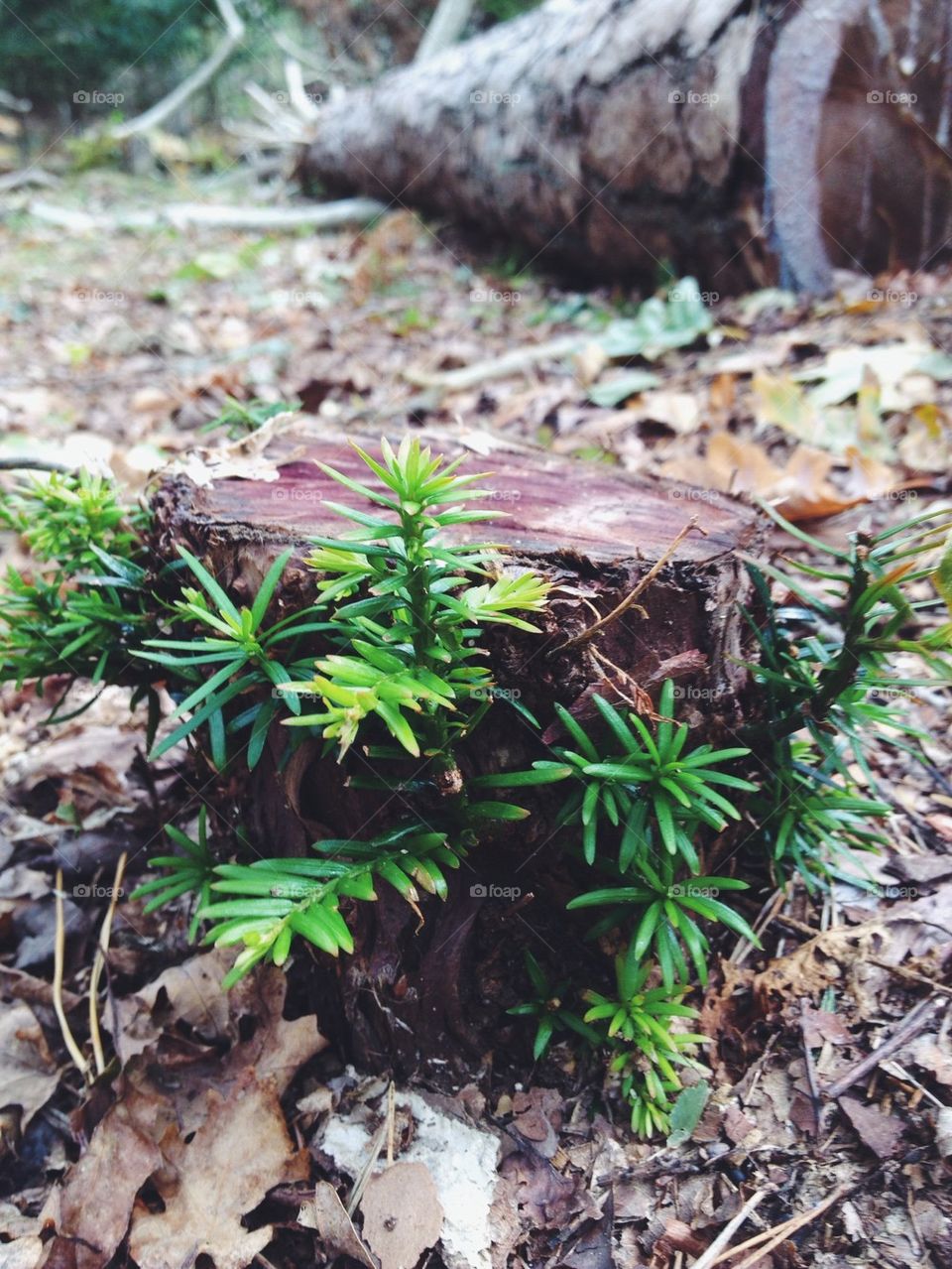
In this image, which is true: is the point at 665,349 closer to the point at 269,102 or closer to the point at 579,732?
the point at 579,732

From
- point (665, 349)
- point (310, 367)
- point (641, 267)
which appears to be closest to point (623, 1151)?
point (665, 349)

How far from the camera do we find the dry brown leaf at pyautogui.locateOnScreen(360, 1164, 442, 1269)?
1.18 m

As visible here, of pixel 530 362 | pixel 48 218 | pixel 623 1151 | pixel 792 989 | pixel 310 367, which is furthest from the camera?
pixel 48 218

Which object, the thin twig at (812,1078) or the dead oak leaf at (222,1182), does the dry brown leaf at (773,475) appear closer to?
the thin twig at (812,1078)

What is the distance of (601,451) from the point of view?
7.58ft

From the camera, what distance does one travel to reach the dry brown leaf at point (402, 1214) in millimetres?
1184

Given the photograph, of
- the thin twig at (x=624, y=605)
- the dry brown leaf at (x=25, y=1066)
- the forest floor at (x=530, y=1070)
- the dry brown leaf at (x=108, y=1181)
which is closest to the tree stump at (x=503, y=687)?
the thin twig at (x=624, y=605)

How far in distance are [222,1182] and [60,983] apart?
0.61 meters

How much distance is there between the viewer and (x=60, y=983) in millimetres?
1690

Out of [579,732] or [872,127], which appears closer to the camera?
[579,732]

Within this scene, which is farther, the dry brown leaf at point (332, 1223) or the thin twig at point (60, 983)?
the thin twig at point (60, 983)

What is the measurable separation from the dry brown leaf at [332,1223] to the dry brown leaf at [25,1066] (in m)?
0.58

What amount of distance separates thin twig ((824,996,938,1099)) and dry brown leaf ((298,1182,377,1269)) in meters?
0.74

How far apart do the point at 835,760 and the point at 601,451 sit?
1244mm
